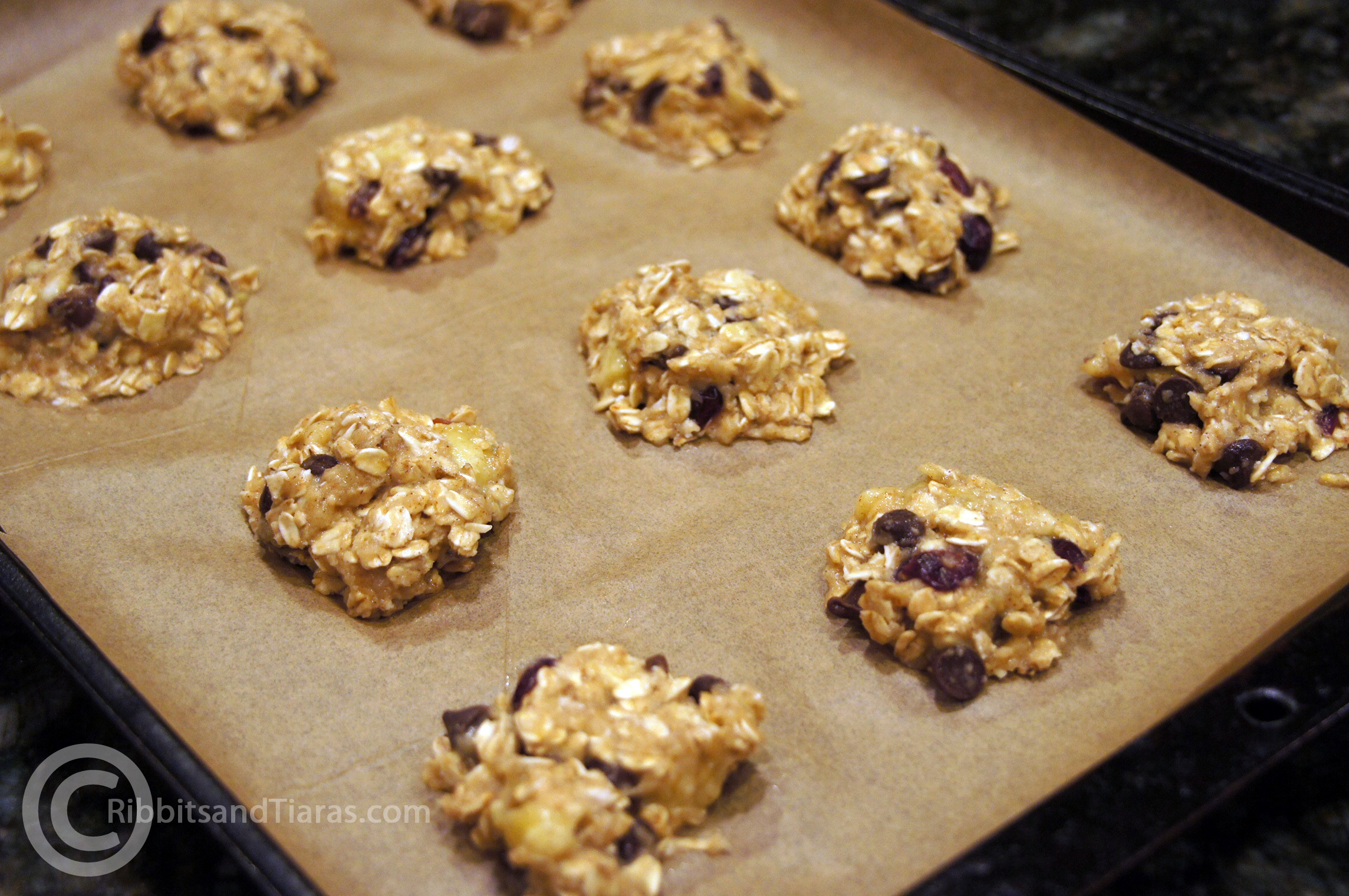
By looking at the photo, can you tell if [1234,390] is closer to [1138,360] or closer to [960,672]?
[1138,360]

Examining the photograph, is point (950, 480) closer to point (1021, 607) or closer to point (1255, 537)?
point (1021, 607)

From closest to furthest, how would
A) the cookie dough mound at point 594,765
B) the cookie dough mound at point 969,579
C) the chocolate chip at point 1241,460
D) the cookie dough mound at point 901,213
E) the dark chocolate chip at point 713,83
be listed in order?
the cookie dough mound at point 594,765
the cookie dough mound at point 969,579
the chocolate chip at point 1241,460
the cookie dough mound at point 901,213
the dark chocolate chip at point 713,83

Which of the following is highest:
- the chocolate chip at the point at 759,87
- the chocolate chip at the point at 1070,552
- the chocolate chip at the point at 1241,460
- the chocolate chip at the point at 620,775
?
the chocolate chip at the point at 759,87

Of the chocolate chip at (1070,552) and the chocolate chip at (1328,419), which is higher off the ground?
the chocolate chip at (1328,419)

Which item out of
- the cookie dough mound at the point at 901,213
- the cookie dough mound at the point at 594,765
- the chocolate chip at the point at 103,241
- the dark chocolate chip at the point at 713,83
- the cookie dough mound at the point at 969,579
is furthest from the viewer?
the dark chocolate chip at the point at 713,83

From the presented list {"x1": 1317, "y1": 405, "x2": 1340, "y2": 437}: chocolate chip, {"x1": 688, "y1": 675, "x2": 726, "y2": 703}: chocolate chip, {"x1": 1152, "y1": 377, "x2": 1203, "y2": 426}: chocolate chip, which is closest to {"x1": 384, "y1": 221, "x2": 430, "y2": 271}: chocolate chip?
{"x1": 688, "y1": 675, "x2": 726, "y2": 703}: chocolate chip

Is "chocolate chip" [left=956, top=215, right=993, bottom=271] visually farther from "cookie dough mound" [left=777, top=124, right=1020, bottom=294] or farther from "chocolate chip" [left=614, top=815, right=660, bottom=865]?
"chocolate chip" [left=614, top=815, right=660, bottom=865]

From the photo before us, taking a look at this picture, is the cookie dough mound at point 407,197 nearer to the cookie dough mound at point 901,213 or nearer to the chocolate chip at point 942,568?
the cookie dough mound at point 901,213

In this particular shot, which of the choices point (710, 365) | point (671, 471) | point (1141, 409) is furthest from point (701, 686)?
point (1141, 409)

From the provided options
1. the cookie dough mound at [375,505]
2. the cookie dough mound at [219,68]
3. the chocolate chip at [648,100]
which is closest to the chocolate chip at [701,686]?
the cookie dough mound at [375,505]
